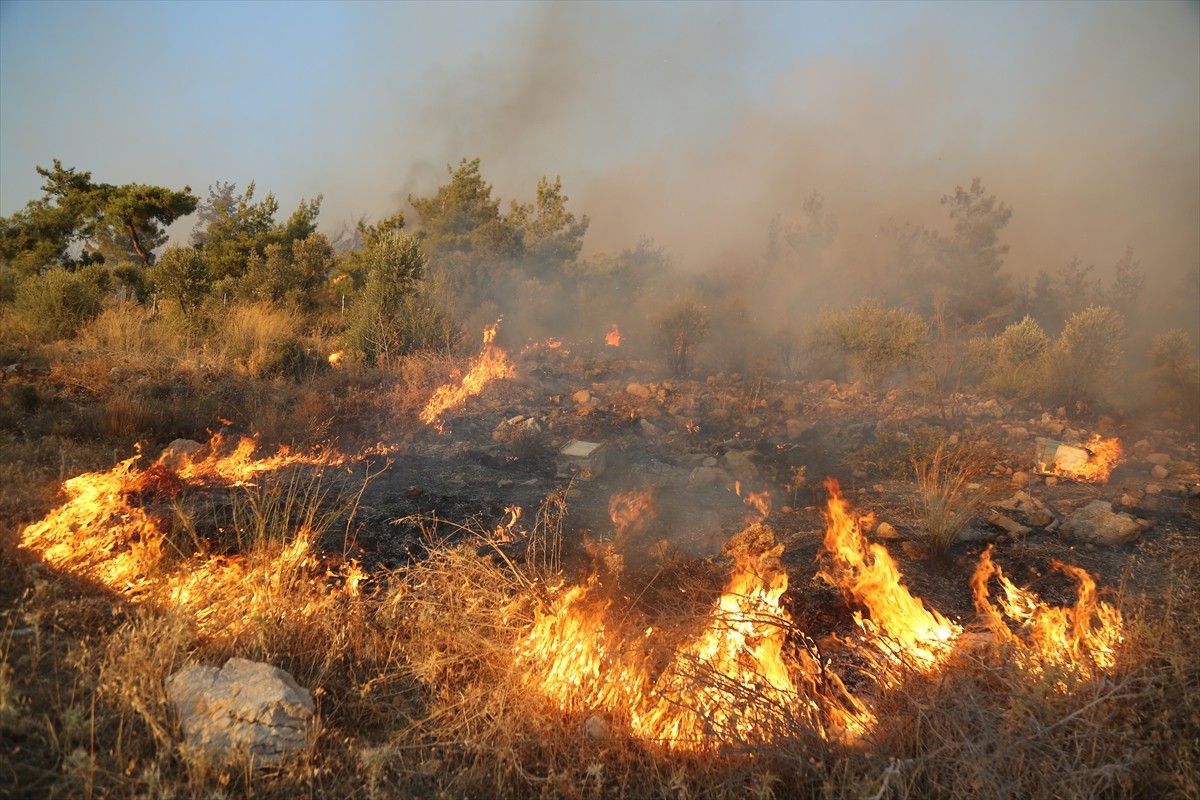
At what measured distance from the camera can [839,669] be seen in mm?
3307

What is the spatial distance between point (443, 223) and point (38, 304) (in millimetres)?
14321

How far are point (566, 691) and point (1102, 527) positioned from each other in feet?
16.1

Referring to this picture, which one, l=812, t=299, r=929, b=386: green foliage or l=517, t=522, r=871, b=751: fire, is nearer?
l=517, t=522, r=871, b=751: fire

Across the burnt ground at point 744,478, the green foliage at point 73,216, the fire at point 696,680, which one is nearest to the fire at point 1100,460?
the burnt ground at point 744,478

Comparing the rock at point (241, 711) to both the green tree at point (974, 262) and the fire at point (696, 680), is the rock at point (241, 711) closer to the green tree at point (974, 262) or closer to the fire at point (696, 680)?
the fire at point (696, 680)

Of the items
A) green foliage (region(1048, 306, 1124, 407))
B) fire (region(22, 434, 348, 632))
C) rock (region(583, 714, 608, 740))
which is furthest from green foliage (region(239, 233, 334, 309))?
green foliage (region(1048, 306, 1124, 407))

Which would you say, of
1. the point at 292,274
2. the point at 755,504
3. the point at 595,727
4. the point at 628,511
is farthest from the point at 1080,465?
→ the point at 292,274

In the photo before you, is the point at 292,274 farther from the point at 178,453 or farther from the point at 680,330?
the point at 178,453

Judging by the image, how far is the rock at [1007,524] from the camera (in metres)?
5.22

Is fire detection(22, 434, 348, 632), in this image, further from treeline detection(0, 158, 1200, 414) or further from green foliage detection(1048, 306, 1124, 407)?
green foliage detection(1048, 306, 1124, 407)

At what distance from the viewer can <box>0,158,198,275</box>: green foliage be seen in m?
15.5

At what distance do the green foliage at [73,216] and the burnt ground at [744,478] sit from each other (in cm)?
1280

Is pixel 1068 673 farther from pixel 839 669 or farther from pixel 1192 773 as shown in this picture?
pixel 839 669

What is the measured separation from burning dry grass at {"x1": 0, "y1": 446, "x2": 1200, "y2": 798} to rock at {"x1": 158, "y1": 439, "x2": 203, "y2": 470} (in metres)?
1.90
